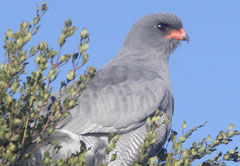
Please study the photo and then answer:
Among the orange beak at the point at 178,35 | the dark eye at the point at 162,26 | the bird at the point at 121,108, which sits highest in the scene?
the dark eye at the point at 162,26

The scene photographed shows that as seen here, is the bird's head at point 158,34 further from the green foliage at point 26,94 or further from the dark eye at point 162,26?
the green foliage at point 26,94

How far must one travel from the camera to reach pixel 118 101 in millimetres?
6527

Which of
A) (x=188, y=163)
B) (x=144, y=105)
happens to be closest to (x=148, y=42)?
(x=144, y=105)

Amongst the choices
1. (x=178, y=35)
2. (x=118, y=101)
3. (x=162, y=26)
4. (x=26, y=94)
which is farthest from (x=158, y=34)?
(x=26, y=94)

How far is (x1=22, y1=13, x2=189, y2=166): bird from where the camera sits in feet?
19.6

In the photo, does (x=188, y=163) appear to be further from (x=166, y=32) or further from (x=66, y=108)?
(x=166, y=32)

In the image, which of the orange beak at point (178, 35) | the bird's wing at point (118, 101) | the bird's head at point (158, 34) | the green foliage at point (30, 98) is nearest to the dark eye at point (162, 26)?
the bird's head at point (158, 34)

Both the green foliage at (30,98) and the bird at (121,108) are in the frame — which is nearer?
the green foliage at (30,98)

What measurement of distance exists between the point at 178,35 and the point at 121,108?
226 centimetres

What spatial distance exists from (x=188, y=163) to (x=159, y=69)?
3227 mm

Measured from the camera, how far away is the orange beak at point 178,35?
821 cm

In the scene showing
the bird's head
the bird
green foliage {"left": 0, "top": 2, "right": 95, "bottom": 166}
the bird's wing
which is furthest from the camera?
the bird's head

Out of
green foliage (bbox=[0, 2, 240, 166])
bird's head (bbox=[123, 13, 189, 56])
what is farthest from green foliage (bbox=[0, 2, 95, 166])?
bird's head (bbox=[123, 13, 189, 56])

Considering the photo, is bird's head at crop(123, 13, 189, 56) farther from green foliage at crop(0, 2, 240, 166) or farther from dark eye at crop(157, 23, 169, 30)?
green foliage at crop(0, 2, 240, 166)
